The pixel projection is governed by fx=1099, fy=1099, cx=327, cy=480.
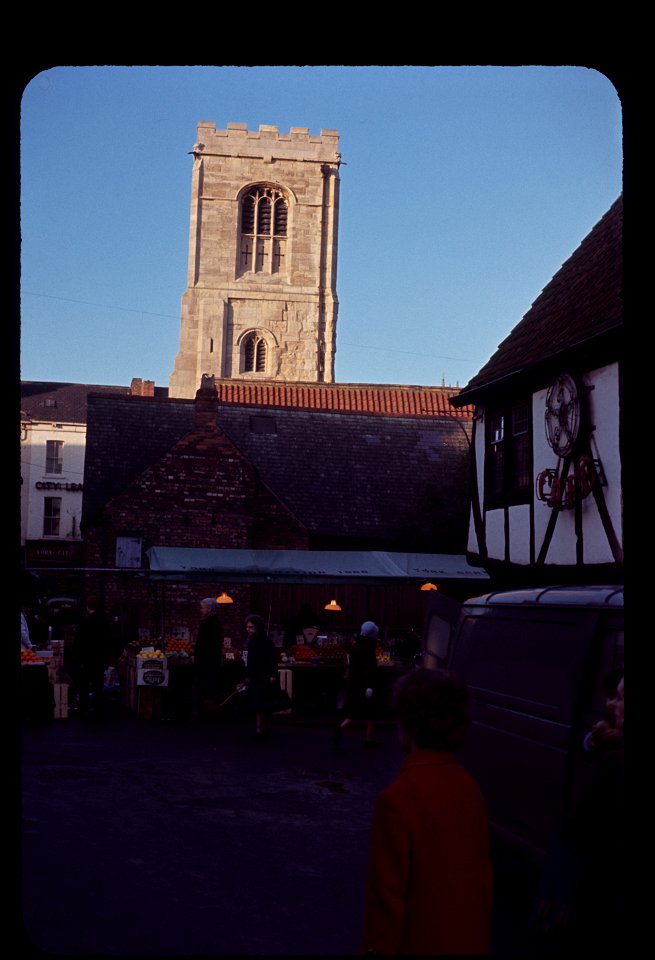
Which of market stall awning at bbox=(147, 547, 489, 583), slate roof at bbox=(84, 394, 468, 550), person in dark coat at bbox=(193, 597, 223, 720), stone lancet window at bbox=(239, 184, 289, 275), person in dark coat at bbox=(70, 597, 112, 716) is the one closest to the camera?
person in dark coat at bbox=(193, 597, 223, 720)

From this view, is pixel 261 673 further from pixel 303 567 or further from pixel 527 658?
pixel 527 658

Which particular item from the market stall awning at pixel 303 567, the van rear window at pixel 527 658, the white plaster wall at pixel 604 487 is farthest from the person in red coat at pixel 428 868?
the market stall awning at pixel 303 567

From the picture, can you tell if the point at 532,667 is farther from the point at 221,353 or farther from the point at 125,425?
the point at 221,353

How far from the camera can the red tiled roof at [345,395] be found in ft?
163

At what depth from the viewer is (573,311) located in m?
18.0

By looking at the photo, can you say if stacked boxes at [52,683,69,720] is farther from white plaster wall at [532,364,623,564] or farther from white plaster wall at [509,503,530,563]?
white plaster wall at [532,364,623,564]

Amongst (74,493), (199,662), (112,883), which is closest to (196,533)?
(199,662)

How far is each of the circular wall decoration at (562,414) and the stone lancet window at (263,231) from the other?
2245 inches

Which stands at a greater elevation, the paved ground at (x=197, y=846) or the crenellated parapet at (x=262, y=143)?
the crenellated parapet at (x=262, y=143)

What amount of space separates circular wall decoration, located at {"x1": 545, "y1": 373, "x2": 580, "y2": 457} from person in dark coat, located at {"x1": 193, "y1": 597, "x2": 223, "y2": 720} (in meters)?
5.81

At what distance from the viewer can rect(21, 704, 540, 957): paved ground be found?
6.40 metres

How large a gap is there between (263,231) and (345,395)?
81.2 feet

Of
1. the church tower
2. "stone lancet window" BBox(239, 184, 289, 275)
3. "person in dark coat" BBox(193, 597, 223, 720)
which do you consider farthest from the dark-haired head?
"stone lancet window" BBox(239, 184, 289, 275)

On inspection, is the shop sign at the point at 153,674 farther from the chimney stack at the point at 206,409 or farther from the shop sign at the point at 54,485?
the shop sign at the point at 54,485
